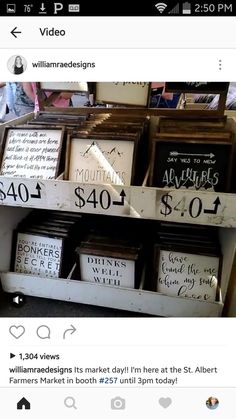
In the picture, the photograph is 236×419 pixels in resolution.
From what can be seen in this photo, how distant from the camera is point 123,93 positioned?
42.5 inches

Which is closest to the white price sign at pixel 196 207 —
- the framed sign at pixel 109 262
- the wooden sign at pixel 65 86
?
the framed sign at pixel 109 262

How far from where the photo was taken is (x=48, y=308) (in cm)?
111

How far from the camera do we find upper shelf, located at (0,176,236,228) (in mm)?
812

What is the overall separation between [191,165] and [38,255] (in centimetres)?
59

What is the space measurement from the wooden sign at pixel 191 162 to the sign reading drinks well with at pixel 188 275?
0.25 m

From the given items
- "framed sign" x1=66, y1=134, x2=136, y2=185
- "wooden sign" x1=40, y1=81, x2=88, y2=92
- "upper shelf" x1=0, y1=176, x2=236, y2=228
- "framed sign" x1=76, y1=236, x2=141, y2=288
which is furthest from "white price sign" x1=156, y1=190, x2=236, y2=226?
"wooden sign" x1=40, y1=81, x2=88, y2=92

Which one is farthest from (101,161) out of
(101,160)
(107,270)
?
(107,270)
